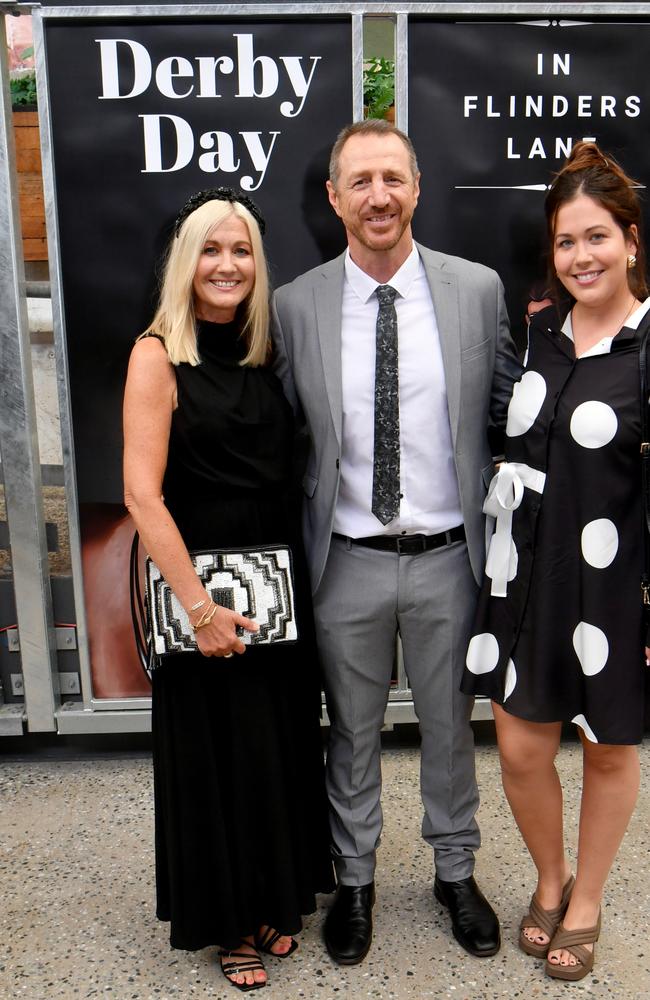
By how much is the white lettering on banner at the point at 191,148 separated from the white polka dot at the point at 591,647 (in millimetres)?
1837

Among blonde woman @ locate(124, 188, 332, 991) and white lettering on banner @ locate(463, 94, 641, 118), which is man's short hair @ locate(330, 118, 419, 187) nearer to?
blonde woman @ locate(124, 188, 332, 991)

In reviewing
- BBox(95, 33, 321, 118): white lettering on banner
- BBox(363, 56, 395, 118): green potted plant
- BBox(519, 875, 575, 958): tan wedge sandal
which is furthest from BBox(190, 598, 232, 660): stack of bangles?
BBox(363, 56, 395, 118): green potted plant

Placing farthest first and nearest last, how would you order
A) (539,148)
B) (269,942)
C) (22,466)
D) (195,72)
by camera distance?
(22,466)
(539,148)
(195,72)
(269,942)

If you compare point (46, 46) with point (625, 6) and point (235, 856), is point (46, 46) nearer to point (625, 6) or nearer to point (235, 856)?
point (625, 6)

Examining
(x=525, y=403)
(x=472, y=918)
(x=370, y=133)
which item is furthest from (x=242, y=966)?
(x=370, y=133)

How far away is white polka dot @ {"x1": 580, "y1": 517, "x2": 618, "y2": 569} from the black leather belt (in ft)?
1.23

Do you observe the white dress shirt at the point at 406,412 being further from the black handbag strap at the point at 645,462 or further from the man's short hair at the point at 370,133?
the black handbag strap at the point at 645,462

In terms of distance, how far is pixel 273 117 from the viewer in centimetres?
287

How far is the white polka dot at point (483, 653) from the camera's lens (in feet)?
7.07

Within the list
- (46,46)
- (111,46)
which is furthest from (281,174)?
(46,46)

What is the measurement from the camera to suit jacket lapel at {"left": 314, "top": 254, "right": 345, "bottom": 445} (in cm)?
216

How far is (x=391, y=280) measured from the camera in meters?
Answer: 2.20

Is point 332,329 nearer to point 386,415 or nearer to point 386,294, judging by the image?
point 386,294

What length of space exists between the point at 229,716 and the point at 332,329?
3.24 feet
